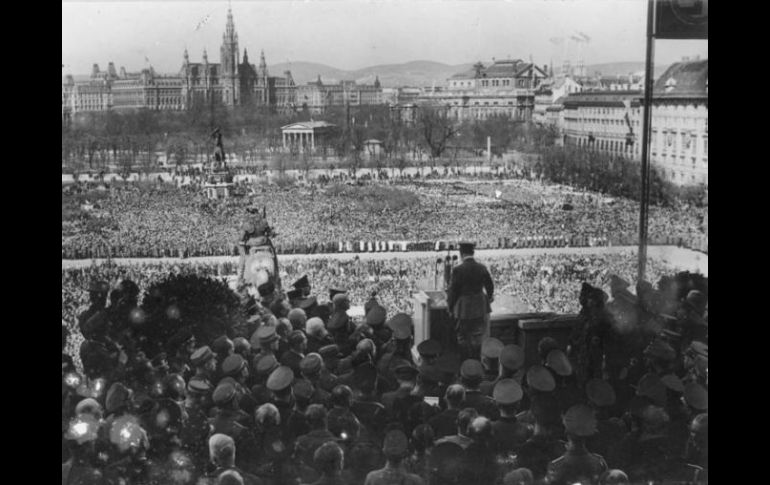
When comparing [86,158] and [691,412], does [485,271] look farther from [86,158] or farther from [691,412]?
[86,158]

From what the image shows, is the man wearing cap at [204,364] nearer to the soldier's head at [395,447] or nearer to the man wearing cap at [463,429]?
the soldier's head at [395,447]

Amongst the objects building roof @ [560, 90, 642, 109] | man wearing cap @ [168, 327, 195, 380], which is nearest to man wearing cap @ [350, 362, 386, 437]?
man wearing cap @ [168, 327, 195, 380]

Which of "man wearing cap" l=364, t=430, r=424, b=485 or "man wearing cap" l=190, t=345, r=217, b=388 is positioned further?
"man wearing cap" l=190, t=345, r=217, b=388

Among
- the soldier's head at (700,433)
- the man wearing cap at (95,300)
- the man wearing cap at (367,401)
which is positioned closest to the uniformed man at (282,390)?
the man wearing cap at (367,401)

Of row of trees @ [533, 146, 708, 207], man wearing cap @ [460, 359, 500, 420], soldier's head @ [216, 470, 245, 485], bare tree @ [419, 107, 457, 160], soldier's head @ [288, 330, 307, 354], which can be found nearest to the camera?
soldier's head @ [216, 470, 245, 485]

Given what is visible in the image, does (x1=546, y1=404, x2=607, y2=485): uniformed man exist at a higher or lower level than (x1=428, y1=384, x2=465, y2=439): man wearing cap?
lower

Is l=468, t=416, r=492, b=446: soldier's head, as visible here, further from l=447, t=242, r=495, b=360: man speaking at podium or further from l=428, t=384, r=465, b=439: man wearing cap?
l=447, t=242, r=495, b=360: man speaking at podium
